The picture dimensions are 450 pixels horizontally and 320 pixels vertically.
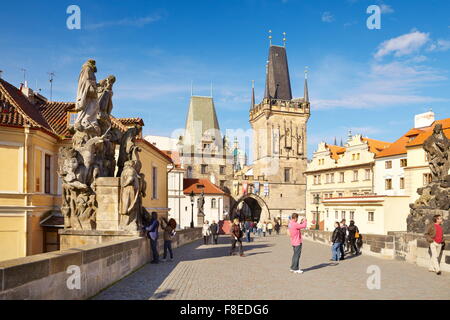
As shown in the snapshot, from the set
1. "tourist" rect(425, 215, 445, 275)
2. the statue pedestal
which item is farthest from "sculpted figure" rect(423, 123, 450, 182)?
the statue pedestal

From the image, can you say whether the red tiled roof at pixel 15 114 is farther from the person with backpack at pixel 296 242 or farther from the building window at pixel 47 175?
the person with backpack at pixel 296 242

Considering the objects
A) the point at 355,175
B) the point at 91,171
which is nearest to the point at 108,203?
the point at 91,171

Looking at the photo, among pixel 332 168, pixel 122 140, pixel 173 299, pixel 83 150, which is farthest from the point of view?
pixel 332 168

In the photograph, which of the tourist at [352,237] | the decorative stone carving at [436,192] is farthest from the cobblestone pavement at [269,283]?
the tourist at [352,237]

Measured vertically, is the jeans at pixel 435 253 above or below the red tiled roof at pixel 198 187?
below

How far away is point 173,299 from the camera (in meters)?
6.67

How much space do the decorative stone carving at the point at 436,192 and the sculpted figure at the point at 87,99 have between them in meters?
10.5

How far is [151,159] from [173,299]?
22.5 m

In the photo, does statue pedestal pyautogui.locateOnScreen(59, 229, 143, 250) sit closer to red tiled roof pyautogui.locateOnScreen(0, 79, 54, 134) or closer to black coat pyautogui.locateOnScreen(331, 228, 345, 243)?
black coat pyautogui.locateOnScreen(331, 228, 345, 243)

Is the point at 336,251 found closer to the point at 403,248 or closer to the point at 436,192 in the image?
the point at 403,248

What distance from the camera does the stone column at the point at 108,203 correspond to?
32.5ft

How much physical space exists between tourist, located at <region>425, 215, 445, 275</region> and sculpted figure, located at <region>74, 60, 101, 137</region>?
8929 mm
